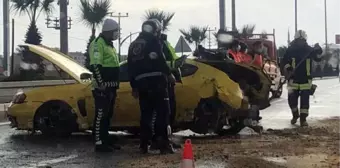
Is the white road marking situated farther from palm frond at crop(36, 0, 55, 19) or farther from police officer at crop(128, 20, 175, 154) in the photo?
palm frond at crop(36, 0, 55, 19)

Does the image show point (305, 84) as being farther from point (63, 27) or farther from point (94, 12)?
point (94, 12)

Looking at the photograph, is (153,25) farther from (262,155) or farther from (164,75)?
(262,155)

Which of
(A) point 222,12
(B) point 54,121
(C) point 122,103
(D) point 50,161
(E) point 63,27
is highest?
(A) point 222,12

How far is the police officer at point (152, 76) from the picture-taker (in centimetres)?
782

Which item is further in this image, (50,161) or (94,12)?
(94,12)

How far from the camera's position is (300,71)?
1184 centimetres

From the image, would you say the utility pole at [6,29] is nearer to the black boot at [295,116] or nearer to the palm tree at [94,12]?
the palm tree at [94,12]

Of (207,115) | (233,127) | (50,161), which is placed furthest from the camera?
(233,127)

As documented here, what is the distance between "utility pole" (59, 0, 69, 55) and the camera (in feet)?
79.9

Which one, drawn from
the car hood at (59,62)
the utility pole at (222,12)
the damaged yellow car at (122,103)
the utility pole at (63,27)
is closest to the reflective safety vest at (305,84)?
the damaged yellow car at (122,103)

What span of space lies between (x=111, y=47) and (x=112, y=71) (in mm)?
341

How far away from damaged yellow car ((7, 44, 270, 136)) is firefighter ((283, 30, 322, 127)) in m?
2.34

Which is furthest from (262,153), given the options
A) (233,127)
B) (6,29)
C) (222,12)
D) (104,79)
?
(6,29)

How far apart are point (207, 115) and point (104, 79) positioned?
6.28 ft
